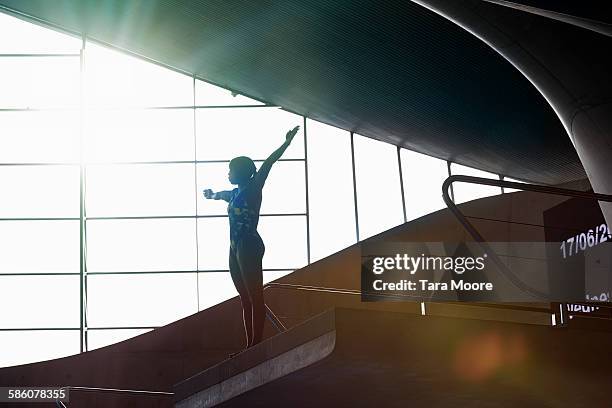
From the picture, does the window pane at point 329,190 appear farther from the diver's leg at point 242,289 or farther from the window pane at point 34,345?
the diver's leg at point 242,289

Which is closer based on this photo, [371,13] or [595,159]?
[595,159]

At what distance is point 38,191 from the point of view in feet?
67.8

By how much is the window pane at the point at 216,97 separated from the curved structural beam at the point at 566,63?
40.0 feet

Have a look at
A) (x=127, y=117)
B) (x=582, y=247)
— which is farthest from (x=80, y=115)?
(x=582, y=247)

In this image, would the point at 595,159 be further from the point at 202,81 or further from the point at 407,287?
the point at 202,81

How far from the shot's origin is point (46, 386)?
52.1ft

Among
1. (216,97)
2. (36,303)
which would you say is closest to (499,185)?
(36,303)

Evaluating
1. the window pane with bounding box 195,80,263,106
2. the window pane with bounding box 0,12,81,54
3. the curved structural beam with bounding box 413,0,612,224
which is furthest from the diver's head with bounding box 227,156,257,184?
the window pane with bounding box 0,12,81,54

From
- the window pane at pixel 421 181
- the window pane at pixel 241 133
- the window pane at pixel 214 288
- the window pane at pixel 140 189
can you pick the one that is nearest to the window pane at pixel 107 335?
the window pane at pixel 214 288

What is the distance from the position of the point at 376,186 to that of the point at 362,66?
169 inches

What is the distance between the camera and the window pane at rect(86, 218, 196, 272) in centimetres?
2034

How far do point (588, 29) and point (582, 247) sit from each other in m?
2.23

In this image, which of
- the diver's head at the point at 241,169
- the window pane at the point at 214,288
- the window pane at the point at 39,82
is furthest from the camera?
the window pane at the point at 39,82

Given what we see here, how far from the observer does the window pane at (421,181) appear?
21.7 metres
